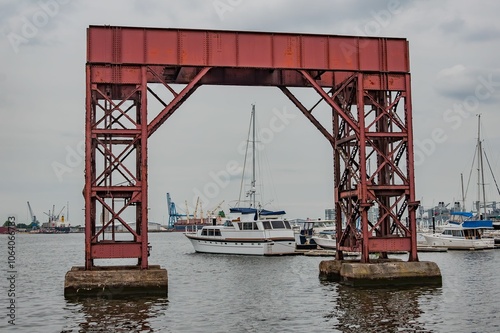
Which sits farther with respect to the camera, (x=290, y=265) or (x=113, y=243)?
(x=290, y=265)

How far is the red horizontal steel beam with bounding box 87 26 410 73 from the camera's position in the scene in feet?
85.4

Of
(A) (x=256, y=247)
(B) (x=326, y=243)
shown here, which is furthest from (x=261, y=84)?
(B) (x=326, y=243)

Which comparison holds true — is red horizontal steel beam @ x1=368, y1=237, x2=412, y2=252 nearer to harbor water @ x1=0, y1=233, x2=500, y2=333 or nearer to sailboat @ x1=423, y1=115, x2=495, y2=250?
harbor water @ x1=0, y1=233, x2=500, y2=333

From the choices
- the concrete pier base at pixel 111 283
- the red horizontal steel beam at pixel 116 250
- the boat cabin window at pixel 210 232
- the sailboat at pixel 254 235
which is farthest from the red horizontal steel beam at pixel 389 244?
the boat cabin window at pixel 210 232

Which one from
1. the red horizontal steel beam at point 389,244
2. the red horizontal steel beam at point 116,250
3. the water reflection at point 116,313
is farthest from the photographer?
the red horizontal steel beam at point 389,244

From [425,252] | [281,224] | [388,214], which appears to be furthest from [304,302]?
[425,252]

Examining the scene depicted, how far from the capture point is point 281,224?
204 feet

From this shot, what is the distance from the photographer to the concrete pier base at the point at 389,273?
26.7 metres

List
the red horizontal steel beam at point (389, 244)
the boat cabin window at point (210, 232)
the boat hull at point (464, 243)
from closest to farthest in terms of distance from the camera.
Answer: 1. the red horizontal steel beam at point (389, 244)
2. the boat hull at point (464, 243)
3. the boat cabin window at point (210, 232)

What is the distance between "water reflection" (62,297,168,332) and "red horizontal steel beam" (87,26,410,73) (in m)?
9.84

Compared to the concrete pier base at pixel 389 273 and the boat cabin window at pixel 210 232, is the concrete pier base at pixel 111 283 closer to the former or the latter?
the concrete pier base at pixel 389 273

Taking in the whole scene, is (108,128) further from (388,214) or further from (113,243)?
(388,214)

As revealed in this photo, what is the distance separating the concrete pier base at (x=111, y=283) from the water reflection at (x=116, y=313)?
0.32 m

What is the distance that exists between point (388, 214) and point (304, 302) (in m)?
5.79
